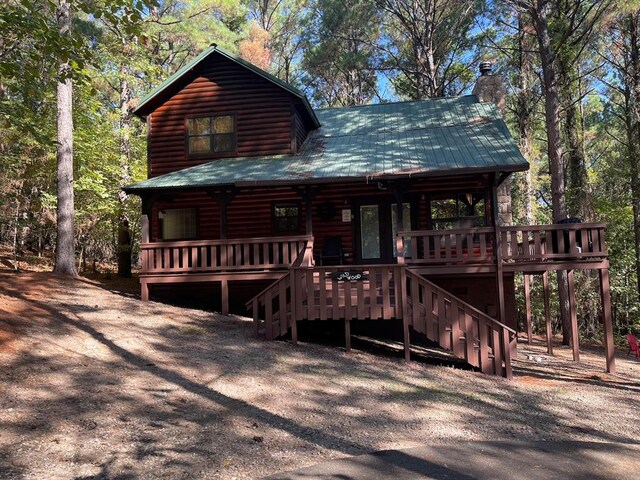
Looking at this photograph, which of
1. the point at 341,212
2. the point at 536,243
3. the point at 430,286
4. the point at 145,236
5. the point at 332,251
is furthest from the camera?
the point at 341,212

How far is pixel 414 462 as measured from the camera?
4754 mm

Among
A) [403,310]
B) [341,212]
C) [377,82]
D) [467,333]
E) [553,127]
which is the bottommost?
[467,333]

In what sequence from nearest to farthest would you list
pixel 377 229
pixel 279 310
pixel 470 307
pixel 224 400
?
pixel 224 400 → pixel 470 307 → pixel 279 310 → pixel 377 229

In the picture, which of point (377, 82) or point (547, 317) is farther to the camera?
point (377, 82)

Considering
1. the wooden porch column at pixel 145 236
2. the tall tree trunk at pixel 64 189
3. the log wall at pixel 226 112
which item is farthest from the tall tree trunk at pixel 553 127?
the tall tree trunk at pixel 64 189

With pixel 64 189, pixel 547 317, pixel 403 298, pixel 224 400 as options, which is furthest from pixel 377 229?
pixel 64 189

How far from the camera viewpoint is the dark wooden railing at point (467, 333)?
29.2 feet

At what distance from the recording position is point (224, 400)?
20.5 feet

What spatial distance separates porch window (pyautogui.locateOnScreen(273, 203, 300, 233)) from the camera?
1440 cm

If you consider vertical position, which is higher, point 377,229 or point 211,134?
point 211,134

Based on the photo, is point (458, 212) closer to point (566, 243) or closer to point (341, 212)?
point (341, 212)

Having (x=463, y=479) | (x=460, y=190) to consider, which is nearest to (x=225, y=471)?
(x=463, y=479)

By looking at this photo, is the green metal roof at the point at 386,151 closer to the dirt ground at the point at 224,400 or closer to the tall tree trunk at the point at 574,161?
the dirt ground at the point at 224,400

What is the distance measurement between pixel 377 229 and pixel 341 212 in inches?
47.7
